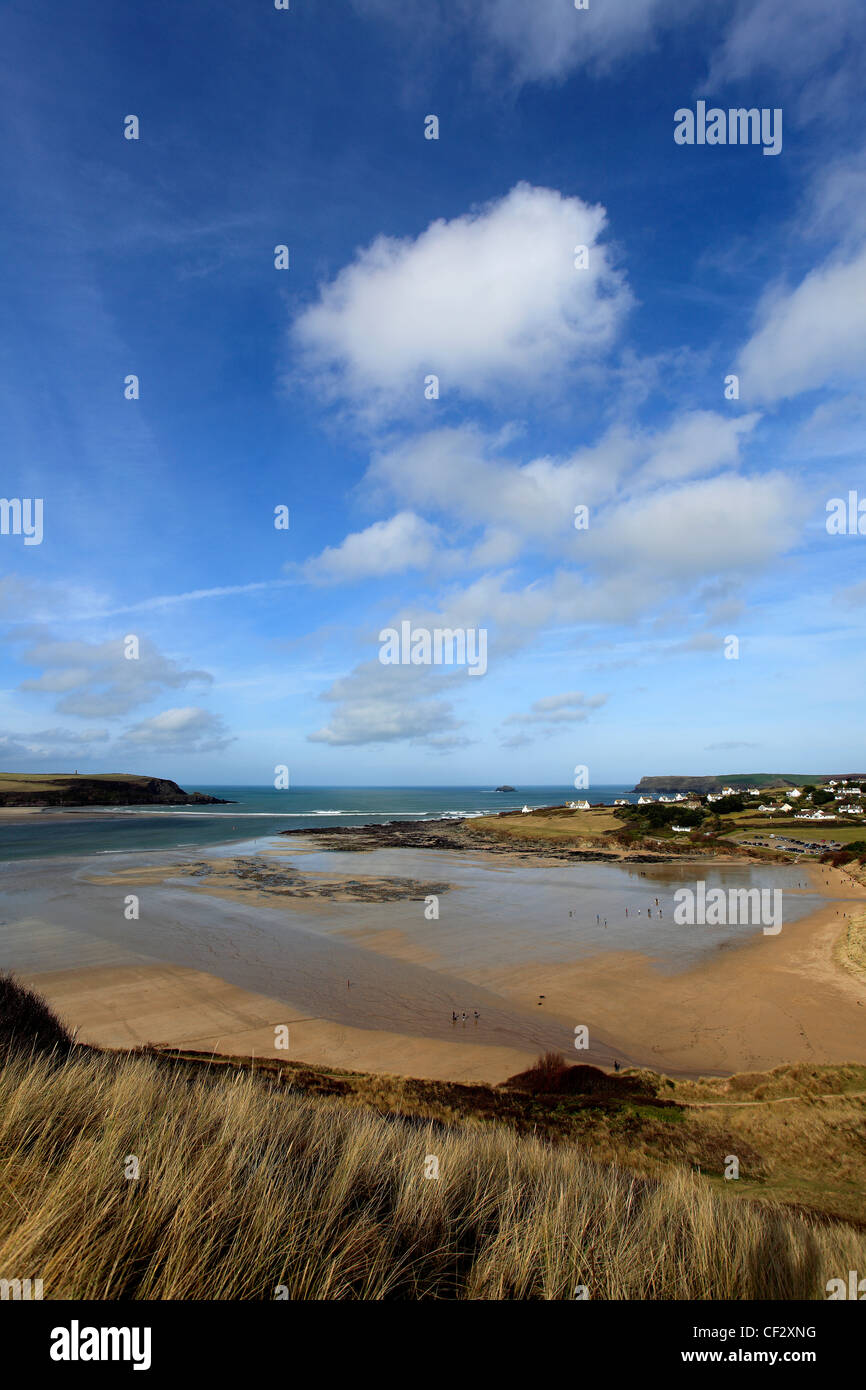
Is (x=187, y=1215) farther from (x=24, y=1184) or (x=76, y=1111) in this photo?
(x=76, y=1111)

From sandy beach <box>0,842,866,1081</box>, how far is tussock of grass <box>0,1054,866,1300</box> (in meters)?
9.76

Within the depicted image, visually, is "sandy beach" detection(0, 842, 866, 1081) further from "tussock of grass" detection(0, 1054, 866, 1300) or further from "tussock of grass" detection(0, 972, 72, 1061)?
"tussock of grass" detection(0, 1054, 866, 1300)

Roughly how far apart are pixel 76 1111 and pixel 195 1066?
853 cm

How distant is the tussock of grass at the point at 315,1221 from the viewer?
11.8 feet

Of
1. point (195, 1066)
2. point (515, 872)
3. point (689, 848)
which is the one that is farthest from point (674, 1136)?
point (689, 848)

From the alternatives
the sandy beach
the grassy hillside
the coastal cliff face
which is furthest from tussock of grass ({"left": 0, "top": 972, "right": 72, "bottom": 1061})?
the coastal cliff face

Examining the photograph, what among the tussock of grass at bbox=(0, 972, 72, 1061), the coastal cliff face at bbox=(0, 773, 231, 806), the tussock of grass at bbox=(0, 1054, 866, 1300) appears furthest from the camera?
the coastal cliff face at bbox=(0, 773, 231, 806)

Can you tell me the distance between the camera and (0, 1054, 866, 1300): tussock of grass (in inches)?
141

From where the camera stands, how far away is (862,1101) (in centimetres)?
1261

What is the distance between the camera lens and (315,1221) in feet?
14.1

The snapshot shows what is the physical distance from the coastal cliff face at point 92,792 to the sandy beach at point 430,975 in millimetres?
133340

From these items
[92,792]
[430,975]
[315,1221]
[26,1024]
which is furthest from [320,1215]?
[92,792]

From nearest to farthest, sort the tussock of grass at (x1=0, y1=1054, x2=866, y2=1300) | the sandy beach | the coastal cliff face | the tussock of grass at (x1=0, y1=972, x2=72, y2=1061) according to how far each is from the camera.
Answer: the tussock of grass at (x1=0, y1=1054, x2=866, y2=1300), the tussock of grass at (x1=0, y1=972, x2=72, y2=1061), the sandy beach, the coastal cliff face

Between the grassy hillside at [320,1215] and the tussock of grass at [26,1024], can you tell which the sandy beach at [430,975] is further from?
the grassy hillside at [320,1215]
